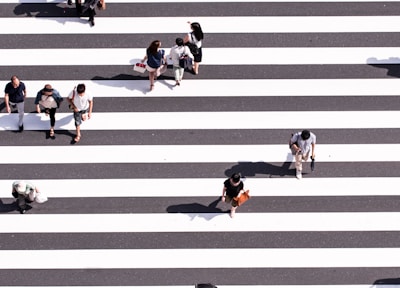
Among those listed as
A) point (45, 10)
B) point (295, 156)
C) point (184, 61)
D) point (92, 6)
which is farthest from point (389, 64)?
point (45, 10)

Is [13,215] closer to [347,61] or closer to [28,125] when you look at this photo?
[28,125]

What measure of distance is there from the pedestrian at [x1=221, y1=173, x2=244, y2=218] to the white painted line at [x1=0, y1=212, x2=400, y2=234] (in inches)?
26.6

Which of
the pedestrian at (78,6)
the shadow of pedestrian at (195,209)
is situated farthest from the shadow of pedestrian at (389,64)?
the pedestrian at (78,6)

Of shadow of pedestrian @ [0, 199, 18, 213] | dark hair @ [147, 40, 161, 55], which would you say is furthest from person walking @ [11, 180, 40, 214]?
dark hair @ [147, 40, 161, 55]

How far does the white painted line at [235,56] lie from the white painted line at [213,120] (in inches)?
52.2

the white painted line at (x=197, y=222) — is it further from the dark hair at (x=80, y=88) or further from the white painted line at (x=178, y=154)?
the dark hair at (x=80, y=88)

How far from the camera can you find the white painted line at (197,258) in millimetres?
15570

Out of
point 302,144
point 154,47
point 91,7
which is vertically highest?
point 91,7

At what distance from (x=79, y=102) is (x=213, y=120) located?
123 inches

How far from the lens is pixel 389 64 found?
17.5m

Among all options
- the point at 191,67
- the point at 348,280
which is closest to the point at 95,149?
the point at 191,67

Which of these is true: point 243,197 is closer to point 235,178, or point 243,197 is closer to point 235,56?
point 235,178

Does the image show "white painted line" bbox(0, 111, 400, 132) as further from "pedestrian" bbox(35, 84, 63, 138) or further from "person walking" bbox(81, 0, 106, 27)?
"person walking" bbox(81, 0, 106, 27)

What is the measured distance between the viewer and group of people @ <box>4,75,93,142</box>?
15547 millimetres
